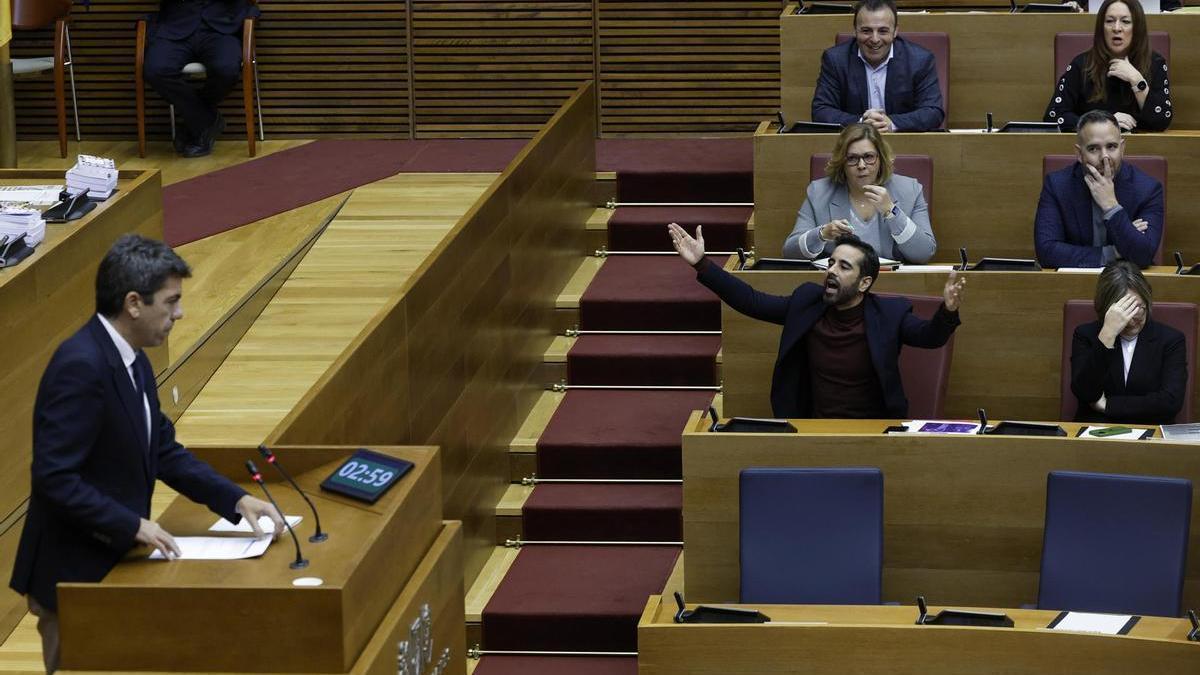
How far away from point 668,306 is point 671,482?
0.34 meters

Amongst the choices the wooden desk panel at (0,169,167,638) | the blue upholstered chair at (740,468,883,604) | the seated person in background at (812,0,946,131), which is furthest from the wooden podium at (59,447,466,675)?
the seated person in background at (812,0,946,131)

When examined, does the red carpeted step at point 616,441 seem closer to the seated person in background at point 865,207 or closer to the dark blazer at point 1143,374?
the seated person in background at point 865,207

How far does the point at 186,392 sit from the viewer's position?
2348 mm

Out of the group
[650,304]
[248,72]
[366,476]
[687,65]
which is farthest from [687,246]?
[248,72]

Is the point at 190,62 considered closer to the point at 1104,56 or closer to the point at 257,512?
the point at 1104,56

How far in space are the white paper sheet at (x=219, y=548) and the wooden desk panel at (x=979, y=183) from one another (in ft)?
4.16

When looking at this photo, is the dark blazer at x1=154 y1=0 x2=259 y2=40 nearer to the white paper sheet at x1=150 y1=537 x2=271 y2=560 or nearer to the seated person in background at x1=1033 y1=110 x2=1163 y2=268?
the seated person in background at x1=1033 y1=110 x2=1163 y2=268

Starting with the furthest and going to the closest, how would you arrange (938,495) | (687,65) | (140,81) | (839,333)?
(687,65)
(140,81)
(839,333)
(938,495)

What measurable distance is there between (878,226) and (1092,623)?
73 cm

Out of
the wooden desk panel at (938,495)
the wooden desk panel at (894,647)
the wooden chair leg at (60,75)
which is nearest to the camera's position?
the wooden desk panel at (894,647)

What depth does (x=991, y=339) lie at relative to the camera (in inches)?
84.4

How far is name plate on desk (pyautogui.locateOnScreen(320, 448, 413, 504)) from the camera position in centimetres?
138

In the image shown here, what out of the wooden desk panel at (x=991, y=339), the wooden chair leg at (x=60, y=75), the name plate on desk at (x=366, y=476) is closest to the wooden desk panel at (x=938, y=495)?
the wooden desk panel at (x=991, y=339)

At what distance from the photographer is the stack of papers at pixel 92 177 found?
7.61 ft
